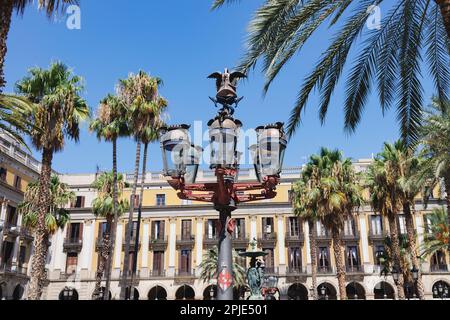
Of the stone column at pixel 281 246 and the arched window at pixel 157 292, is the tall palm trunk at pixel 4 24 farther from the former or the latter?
the arched window at pixel 157 292

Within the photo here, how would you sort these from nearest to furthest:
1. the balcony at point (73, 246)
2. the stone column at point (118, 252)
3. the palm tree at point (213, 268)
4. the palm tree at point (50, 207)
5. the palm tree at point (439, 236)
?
1. the palm tree at point (50, 207)
2. the palm tree at point (439, 236)
3. the palm tree at point (213, 268)
4. the stone column at point (118, 252)
5. the balcony at point (73, 246)

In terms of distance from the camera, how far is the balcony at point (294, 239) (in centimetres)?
4572

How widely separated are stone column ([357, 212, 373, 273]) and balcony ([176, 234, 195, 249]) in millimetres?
17520

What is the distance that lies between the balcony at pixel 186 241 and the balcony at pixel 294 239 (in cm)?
986

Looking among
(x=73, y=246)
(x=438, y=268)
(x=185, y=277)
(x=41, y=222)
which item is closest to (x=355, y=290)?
(x=438, y=268)

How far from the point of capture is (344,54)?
9469 millimetres

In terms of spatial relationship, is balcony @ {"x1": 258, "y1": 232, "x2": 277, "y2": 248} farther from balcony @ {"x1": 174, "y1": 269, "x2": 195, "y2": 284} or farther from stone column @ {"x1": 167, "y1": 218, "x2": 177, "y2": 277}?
stone column @ {"x1": 167, "y1": 218, "x2": 177, "y2": 277}

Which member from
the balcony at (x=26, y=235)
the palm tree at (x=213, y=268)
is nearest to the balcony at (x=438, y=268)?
the palm tree at (x=213, y=268)

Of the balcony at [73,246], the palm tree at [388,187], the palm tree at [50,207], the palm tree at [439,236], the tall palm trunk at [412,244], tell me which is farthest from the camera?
the balcony at [73,246]

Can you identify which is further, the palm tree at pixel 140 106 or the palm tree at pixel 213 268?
the palm tree at pixel 213 268

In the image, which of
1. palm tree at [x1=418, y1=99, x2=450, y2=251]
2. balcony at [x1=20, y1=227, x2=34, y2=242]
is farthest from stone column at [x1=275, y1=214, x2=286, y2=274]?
palm tree at [x1=418, y1=99, x2=450, y2=251]

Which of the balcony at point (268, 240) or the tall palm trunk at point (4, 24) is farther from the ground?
the balcony at point (268, 240)

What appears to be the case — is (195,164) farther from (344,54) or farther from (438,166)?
(438,166)

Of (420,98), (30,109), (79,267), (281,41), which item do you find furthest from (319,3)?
(79,267)
